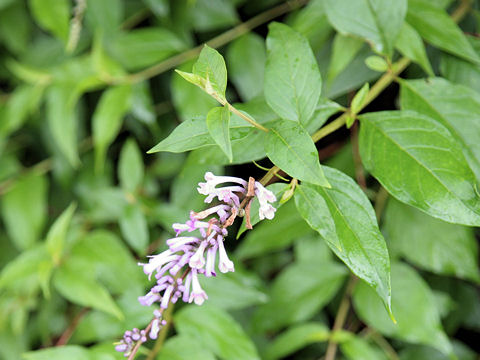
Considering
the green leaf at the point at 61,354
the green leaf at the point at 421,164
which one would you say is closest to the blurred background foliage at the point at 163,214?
the green leaf at the point at 61,354

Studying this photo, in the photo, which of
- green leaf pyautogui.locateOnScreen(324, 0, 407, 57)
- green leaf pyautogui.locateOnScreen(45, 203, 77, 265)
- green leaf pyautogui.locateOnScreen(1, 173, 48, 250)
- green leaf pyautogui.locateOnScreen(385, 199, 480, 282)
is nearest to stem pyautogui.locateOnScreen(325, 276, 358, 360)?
green leaf pyautogui.locateOnScreen(385, 199, 480, 282)

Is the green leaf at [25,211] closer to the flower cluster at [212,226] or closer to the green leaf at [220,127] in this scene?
the flower cluster at [212,226]

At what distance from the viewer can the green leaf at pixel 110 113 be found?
53.4 inches

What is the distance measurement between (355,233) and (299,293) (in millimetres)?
622

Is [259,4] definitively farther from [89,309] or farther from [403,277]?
[89,309]

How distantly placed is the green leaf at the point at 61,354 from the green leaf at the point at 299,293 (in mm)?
468

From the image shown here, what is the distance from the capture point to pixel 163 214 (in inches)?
54.0

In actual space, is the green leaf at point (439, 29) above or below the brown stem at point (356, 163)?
above

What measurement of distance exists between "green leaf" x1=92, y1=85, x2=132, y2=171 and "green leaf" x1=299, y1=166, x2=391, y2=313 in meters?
0.82

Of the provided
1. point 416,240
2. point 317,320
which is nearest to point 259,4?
point 416,240

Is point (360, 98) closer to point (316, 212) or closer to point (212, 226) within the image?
point (316, 212)

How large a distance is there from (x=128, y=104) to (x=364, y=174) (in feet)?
2.28

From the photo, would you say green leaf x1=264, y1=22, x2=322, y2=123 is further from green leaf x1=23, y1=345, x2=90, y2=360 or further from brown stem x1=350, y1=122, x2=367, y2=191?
green leaf x1=23, y1=345, x2=90, y2=360

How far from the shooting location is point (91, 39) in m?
1.68
